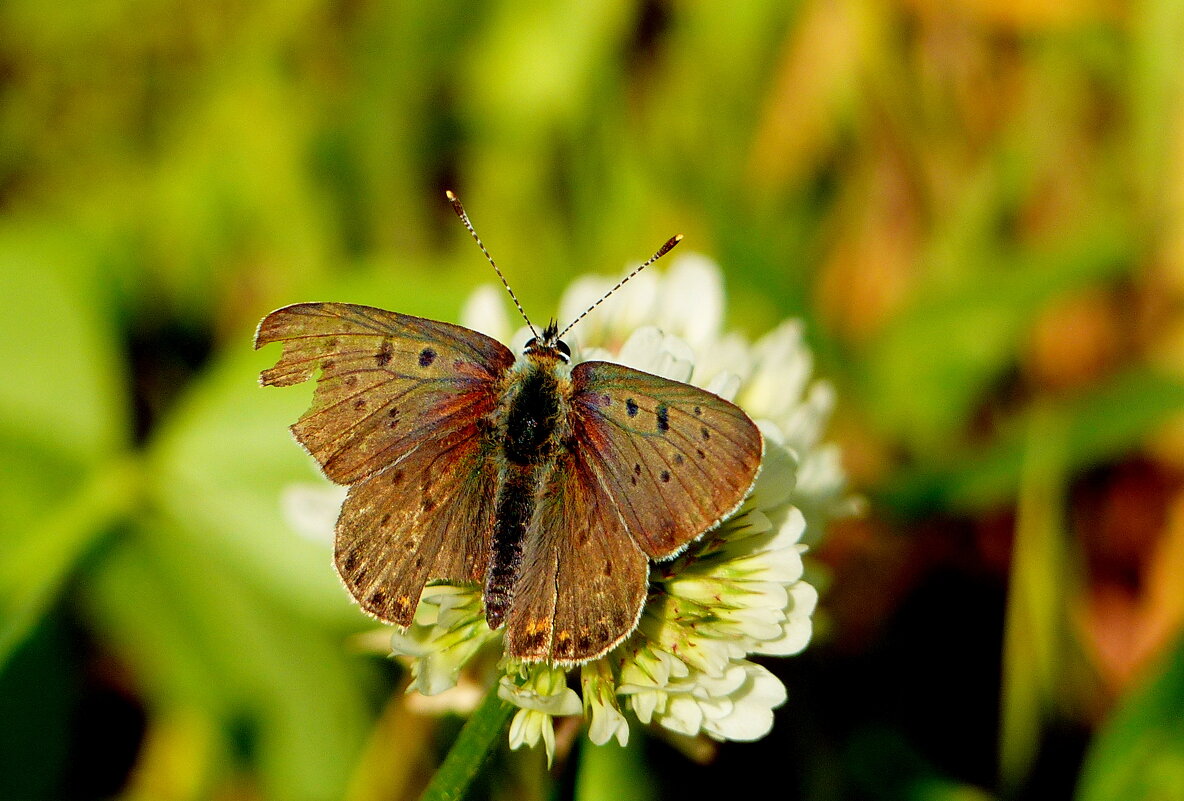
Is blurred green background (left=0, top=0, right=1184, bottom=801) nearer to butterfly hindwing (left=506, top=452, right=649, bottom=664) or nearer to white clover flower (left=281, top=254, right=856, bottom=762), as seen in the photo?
white clover flower (left=281, top=254, right=856, bottom=762)

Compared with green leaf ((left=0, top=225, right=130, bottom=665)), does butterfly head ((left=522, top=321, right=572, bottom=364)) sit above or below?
below

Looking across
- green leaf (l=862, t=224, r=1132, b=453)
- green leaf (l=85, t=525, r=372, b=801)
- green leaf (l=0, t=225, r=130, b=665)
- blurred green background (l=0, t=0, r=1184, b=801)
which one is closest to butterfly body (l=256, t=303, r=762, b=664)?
blurred green background (l=0, t=0, r=1184, b=801)

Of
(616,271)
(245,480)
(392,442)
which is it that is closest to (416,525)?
(392,442)

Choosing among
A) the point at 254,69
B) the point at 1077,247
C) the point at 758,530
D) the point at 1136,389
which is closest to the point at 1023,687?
the point at 1136,389

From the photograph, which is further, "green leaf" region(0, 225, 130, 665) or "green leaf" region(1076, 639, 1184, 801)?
"green leaf" region(0, 225, 130, 665)

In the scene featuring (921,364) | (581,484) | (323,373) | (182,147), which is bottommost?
(581,484)

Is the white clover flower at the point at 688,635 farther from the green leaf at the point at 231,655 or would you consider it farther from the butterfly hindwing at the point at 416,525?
the green leaf at the point at 231,655

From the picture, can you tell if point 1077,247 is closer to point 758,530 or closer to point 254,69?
point 758,530

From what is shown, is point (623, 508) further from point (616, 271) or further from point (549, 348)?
point (616, 271)
